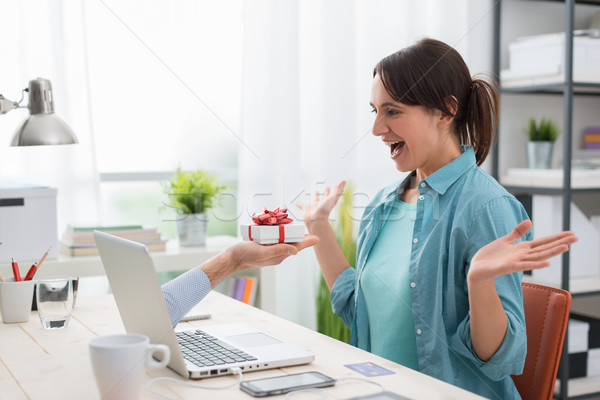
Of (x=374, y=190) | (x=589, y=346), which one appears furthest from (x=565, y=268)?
(x=374, y=190)

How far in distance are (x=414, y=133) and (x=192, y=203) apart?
112 cm

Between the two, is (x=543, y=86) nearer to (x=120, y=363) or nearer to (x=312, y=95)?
(x=312, y=95)

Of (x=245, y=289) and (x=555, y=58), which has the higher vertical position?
(x=555, y=58)

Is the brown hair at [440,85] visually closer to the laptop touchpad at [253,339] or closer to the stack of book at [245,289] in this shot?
the laptop touchpad at [253,339]

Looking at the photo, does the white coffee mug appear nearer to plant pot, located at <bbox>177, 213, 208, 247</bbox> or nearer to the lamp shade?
the lamp shade

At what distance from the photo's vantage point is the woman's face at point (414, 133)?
5.18 ft

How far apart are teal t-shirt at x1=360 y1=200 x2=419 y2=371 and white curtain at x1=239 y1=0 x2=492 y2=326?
928 millimetres

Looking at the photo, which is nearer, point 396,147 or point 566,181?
point 396,147

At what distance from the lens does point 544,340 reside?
4.43 feet

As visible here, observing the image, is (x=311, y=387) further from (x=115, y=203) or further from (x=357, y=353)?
(x=115, y=203)

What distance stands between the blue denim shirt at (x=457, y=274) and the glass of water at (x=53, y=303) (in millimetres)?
784

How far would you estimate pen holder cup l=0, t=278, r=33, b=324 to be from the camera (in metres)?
1.52

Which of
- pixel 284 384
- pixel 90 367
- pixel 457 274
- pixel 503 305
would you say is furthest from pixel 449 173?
pixel 90 367

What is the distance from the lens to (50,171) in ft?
7.70
